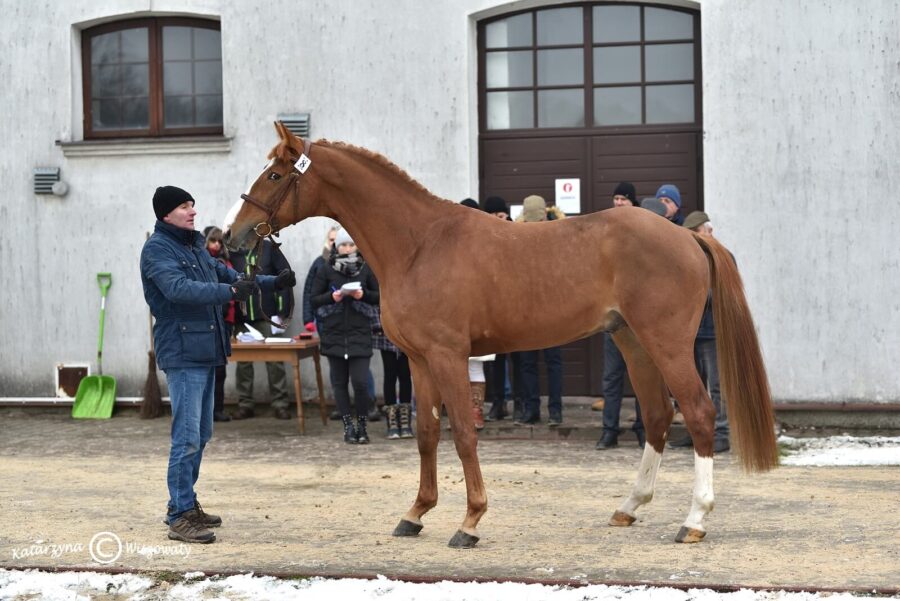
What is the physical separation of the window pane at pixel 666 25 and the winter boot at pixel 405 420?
4.33 m

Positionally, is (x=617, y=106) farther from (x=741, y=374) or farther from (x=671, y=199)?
(x=741, y=374)

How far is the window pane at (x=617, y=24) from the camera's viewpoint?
12000 millimetres

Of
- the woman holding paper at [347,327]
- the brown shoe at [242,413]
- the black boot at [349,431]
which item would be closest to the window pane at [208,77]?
the woman holding paper at [347,327]

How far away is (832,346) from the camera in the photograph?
1125 cm

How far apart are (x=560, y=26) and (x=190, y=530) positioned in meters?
7.10

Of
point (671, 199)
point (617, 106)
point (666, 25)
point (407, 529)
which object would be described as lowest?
point (407, 529)

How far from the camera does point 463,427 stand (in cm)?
673

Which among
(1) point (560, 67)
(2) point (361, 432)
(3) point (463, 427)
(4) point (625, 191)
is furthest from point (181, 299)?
(1) point (560, 67)

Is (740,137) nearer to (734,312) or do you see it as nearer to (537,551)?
(734,312)

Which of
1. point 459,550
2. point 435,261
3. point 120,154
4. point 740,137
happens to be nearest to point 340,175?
point 435,261

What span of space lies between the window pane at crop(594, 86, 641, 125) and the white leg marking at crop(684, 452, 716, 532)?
6.01m

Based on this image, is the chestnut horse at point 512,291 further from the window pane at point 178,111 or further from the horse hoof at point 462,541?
the window pane at point 178,111

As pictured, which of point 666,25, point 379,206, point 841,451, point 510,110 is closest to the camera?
point 379,206

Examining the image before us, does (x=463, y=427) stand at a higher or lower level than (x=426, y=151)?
lower
